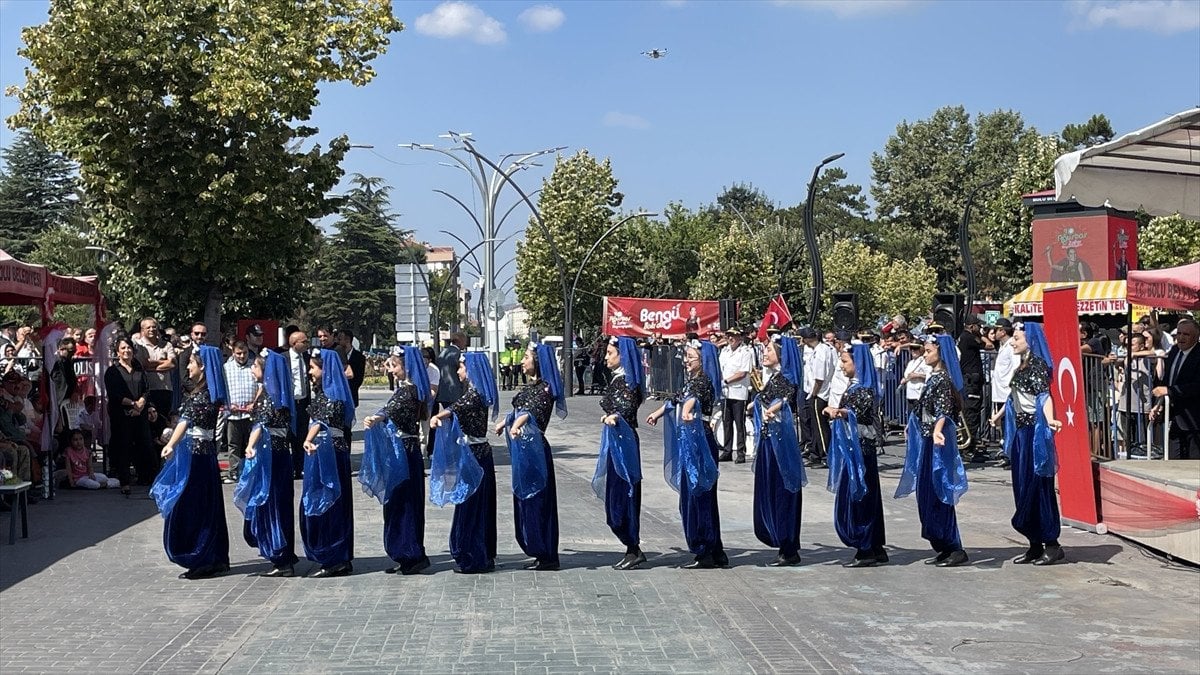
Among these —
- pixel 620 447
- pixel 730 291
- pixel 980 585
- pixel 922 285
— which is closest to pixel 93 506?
pixel 620 447

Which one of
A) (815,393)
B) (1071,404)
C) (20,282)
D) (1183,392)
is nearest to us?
(1071,404)

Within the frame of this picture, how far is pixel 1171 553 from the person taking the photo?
10.4 metres

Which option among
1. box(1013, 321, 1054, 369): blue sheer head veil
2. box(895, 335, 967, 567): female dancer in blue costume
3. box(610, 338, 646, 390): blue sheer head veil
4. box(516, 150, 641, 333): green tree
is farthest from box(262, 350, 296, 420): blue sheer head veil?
box(516, 150, 641, 333): green tree

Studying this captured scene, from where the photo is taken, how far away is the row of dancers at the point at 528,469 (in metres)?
10.2

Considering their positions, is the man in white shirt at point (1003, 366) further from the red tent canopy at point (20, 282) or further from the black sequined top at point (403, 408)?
the red tent canopy at point (20, 282)

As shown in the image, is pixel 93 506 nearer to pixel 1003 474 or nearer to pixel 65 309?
pixel 1003 474

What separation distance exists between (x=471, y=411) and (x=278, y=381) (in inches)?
61.2

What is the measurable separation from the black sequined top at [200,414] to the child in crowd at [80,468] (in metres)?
6.54

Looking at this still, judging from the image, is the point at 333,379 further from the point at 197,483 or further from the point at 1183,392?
the point at 1183,392

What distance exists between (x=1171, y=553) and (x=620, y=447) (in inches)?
177

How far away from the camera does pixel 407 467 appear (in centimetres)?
1034

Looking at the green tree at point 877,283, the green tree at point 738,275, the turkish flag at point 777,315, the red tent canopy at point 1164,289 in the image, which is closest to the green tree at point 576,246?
the green tree at point 738,275

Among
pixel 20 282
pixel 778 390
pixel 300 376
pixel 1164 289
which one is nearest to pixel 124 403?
pixel 20 282

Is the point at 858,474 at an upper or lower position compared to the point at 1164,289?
lower
